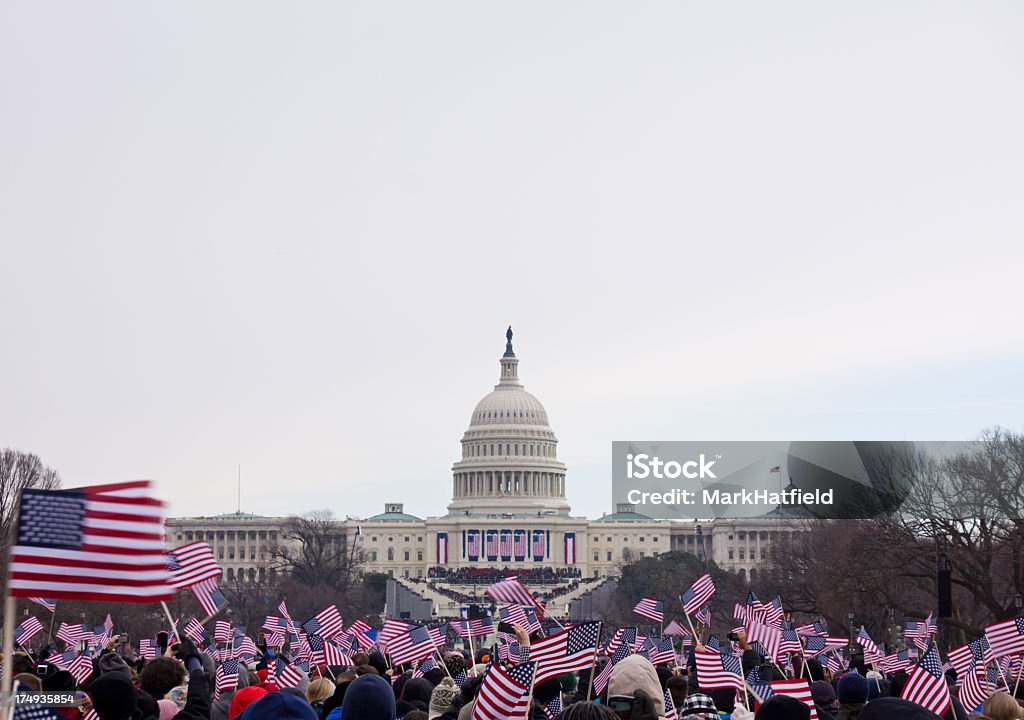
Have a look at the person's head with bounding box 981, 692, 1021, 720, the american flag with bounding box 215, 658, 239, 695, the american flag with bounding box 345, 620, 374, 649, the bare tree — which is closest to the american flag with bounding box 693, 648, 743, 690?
the person's head with bounding box 981, 692, 1021, 720

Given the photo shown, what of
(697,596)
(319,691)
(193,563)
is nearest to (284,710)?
(319,691)

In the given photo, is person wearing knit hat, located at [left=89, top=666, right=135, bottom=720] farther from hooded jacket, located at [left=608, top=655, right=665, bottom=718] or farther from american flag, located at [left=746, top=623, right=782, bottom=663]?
american flag, located at [left=746, top=623, right=782, bottom=663]

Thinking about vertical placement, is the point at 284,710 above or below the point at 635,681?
below

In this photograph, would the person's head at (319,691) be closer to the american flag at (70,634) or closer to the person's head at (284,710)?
the person's head at (284,710)

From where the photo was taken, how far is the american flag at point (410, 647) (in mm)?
26953

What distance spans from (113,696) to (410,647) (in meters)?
16.4

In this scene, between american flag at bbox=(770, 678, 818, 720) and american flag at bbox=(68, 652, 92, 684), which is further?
american flag at bbox=(68, 652, 92, 684)

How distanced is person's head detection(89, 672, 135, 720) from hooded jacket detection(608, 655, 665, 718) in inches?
113

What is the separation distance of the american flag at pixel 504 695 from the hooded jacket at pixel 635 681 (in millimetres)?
837

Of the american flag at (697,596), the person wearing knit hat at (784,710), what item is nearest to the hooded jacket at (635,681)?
the person wearing knit hat at (784,710)

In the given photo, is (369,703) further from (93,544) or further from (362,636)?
(362,636)

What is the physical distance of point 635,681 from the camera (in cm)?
1046

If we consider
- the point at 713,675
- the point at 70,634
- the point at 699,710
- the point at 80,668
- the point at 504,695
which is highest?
the point at 70,634

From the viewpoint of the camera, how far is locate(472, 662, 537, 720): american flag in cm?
1133
